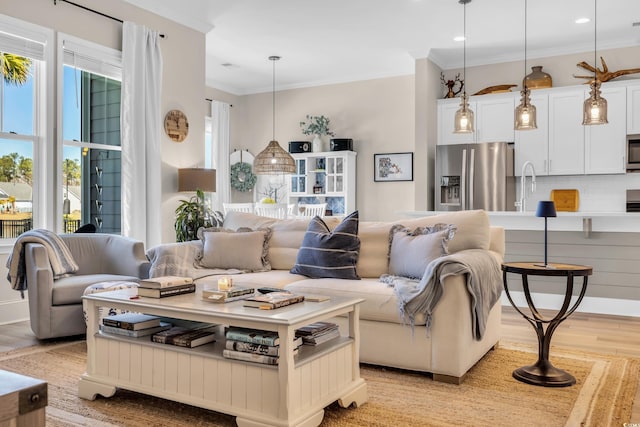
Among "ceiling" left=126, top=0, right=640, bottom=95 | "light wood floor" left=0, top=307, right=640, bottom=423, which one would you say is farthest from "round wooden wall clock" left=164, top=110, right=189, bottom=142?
"light wood floor" left=0, top=307, right=640, bottom=423

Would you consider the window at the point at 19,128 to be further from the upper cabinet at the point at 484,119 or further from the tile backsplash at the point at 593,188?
the tile backsplash at the point at 593,188

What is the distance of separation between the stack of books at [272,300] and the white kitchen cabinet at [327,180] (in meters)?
5.41

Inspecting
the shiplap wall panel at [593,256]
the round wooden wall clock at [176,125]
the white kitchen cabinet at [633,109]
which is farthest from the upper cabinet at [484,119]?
the round wooden wall clock at [176,125]

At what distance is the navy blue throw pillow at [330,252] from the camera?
3.56m

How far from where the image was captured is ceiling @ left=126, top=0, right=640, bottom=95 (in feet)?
17.4

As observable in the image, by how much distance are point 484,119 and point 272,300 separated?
5286 millimetres

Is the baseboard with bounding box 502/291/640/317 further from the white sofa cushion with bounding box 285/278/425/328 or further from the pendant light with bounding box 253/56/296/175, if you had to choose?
the pendant light with bounding box 253/56/296/175

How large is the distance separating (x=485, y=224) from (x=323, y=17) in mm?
3135

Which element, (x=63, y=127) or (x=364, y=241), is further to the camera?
(x=63, y=127)

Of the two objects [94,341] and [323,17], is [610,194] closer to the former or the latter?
[323,17]

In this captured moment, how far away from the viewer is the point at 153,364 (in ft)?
8.29

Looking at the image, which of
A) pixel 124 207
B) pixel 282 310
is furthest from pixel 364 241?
pixel 124 207

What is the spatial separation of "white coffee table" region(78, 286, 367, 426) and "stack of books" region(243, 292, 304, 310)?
0.03 m

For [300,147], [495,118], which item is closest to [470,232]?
[495,118]
